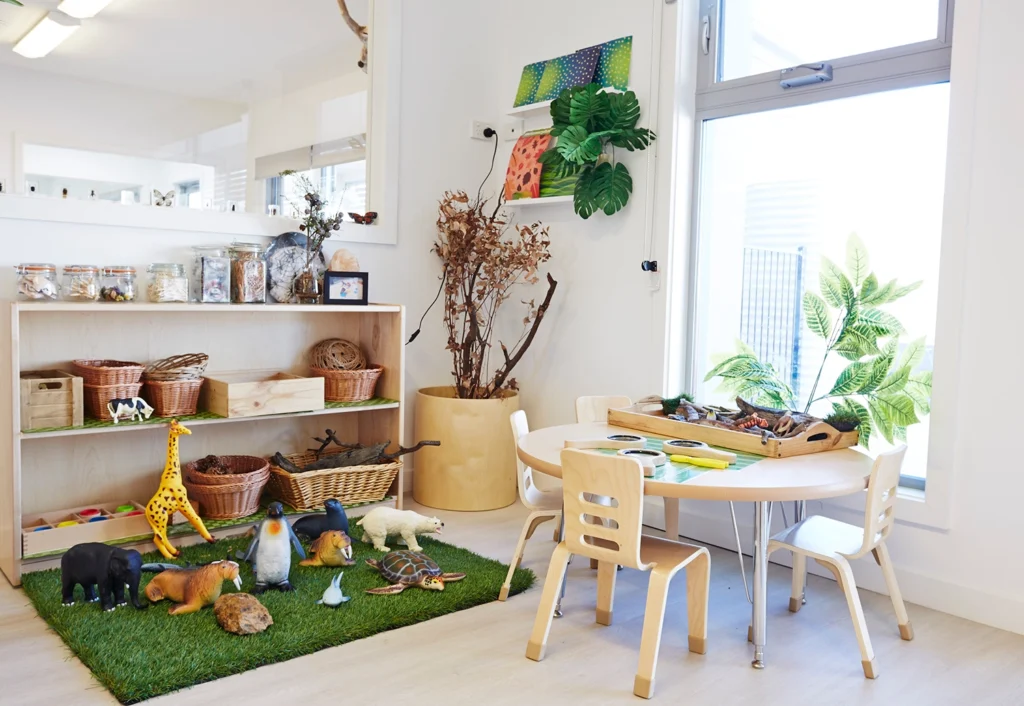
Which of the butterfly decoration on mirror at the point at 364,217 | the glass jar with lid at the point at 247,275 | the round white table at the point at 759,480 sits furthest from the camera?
the butterfly decoration on mirror at the point at 364,217

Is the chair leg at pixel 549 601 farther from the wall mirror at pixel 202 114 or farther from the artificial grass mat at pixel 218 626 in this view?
the wall mirror at pixel 202 114

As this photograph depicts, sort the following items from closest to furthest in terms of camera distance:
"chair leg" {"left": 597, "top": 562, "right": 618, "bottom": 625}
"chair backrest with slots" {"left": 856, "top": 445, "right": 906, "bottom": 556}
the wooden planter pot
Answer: "chair backrest with slots" {"left": 856, "top": 445, "right": 906, "bottom": 556} → "chair leg" {"left": 597, "top": 562, "right": 618, "bottom": 625} → the wooden planter pot

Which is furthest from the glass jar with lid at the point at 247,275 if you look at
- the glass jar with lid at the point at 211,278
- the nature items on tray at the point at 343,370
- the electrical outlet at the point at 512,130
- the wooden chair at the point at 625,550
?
the wooden chair at the point at 625,550

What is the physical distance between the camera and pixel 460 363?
4133mm

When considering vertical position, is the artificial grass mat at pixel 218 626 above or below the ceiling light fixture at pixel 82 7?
below

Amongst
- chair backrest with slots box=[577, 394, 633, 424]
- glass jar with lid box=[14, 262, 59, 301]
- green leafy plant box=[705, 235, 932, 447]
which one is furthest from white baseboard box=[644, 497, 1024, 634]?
→ glass jar with lid box=[14, 262, 59, 301]

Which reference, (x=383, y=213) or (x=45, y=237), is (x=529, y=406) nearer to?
(x=383, y=213)

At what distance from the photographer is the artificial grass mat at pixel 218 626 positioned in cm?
214

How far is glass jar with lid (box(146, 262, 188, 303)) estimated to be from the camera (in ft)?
10.1

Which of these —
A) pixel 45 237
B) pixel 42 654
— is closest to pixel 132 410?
pixel 45 237

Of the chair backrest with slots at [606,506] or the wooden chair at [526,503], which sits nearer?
the chair backrest with slots at [606,506]

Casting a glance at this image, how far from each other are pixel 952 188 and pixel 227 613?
2.51m

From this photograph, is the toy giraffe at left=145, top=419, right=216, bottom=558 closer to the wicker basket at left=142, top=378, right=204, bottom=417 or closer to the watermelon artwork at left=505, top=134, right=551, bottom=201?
the wicker basket at left=142, top=378, right=204, bottom=417

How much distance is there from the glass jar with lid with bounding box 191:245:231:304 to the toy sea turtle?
1180mm
